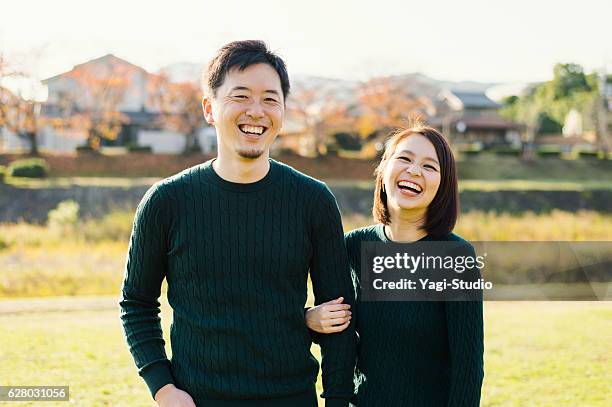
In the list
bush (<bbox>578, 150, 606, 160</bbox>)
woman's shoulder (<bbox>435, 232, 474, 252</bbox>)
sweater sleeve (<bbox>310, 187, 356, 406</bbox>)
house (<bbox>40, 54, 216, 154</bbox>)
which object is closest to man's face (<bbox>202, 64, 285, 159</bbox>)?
sweater sleeve (<bbox>310, 187, 356, 406</bbox>)

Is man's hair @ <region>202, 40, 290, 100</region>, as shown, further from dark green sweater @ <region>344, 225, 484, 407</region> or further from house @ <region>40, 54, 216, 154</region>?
house @ <region>40, 54, 216, 154</region>

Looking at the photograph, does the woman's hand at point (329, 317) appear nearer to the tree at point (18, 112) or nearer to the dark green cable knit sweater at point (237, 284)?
the dark green cable knit sweater at point (237, 284)

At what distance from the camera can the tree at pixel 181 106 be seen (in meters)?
26.3

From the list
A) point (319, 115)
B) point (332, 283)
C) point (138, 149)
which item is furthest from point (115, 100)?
point (332, 283)

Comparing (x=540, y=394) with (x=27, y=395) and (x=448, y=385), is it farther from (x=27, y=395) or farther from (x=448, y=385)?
(x=27, y=395)

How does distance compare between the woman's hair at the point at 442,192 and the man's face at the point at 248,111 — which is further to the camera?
the woman's hair at the point at 442,192

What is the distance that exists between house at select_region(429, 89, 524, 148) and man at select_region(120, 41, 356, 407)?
34.7m

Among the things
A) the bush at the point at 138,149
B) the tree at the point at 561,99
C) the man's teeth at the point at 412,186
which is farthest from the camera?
the tree at the point at 561,99

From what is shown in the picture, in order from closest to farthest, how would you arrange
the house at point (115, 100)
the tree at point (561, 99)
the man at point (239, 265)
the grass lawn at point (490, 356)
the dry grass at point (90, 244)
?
the man at point (239, 265) < the grass lawn at point (490, 356) < the dry grass at point (90, 244) < the house at point (115, 100) < the tree at point (561, 99)

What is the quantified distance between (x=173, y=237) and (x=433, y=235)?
0.81 m

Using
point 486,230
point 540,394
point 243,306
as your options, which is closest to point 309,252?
point 243,306

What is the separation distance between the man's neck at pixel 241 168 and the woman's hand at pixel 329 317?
1.40 feet

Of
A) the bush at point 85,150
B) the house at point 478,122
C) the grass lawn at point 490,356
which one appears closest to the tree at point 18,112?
the bush at point 85,150

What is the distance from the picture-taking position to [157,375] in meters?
2.08
